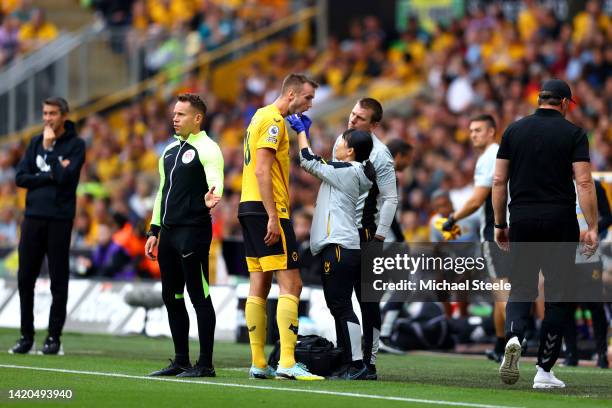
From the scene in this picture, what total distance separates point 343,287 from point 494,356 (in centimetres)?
325

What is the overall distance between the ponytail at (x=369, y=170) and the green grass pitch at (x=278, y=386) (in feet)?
5.08

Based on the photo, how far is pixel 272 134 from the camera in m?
10.5

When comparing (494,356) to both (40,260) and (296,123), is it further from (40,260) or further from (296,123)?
(40,260)

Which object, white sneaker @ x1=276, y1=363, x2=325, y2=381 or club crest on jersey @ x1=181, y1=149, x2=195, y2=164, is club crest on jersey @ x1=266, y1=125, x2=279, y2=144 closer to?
club crest on jersey @ x1=181, y1=149, x2=195, y2=164

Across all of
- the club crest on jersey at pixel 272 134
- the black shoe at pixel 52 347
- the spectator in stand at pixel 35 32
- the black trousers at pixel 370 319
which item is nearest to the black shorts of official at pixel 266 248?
the club crest on jersey at pixel 272 134

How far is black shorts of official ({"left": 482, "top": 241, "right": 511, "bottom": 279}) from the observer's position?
13214 mm

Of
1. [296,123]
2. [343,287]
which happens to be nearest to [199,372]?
[343,287]

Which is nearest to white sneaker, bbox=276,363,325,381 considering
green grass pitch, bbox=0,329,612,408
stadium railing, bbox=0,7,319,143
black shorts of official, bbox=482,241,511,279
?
green grass pitch, bbox=0,329,612,408

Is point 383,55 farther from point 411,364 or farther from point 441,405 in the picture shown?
point 441,405

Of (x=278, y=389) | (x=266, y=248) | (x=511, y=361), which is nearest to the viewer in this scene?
(x=278, y=389)

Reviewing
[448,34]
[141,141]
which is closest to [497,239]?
[448,34]

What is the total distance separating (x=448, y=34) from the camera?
995 inches

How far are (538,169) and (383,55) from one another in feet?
54.8

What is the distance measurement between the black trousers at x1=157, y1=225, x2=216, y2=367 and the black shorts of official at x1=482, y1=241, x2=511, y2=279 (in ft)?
11.3
